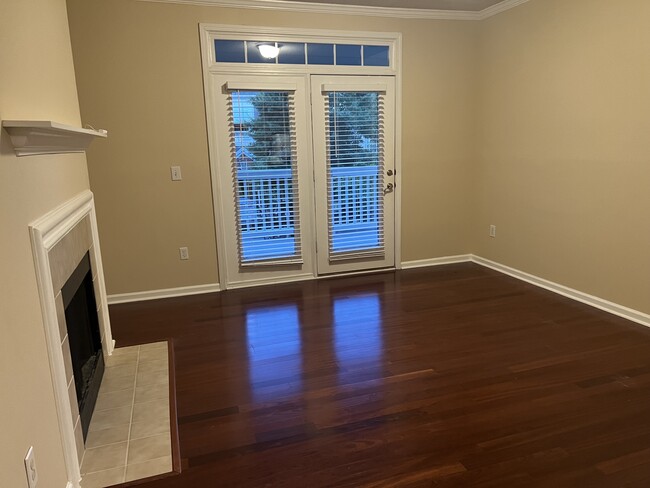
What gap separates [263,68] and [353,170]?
51.7 inches

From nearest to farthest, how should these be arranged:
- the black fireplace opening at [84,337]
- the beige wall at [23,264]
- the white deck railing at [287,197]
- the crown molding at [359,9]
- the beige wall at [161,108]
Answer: the beige wall at [23,264] < the black fireplace opening at [84,337] < the beige wall at [161,108] < the crown molding at [359,9] < the white deck railing at [287,197]

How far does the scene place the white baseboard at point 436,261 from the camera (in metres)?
5.18

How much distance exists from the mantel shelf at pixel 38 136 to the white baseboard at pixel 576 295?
3.82m

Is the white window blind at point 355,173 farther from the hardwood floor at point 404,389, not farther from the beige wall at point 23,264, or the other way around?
the beige wall at point 23,264

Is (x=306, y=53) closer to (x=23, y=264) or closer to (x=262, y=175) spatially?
(x=262, y=175)

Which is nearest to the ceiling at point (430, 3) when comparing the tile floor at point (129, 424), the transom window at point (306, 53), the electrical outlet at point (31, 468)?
the transom window at point (306, 53)

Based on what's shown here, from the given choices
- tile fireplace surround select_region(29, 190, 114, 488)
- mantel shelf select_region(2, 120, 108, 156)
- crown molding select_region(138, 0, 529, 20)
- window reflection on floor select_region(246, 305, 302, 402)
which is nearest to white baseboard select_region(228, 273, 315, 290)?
window reflection on floor select_region(246, 305, 302, 402)

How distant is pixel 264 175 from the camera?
14.8 feet

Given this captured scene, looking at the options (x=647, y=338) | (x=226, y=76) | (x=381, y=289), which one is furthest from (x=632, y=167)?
(x=226, y=76)

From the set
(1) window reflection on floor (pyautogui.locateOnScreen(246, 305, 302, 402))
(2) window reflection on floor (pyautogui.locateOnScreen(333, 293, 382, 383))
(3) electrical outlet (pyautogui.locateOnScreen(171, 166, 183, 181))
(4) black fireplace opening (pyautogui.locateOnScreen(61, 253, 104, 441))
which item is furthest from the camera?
(3) electrical outlet (pyautogui.locateOnScreen(171, 166, 183, 181))

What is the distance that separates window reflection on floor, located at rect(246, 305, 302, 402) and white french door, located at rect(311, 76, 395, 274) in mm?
1099

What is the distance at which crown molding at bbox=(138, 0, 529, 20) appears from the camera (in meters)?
4.11

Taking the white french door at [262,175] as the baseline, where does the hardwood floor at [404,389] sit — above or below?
below

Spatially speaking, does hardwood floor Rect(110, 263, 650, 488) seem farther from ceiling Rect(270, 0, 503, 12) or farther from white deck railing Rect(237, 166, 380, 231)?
ceiling Rect(270, 0, 503, 12)
